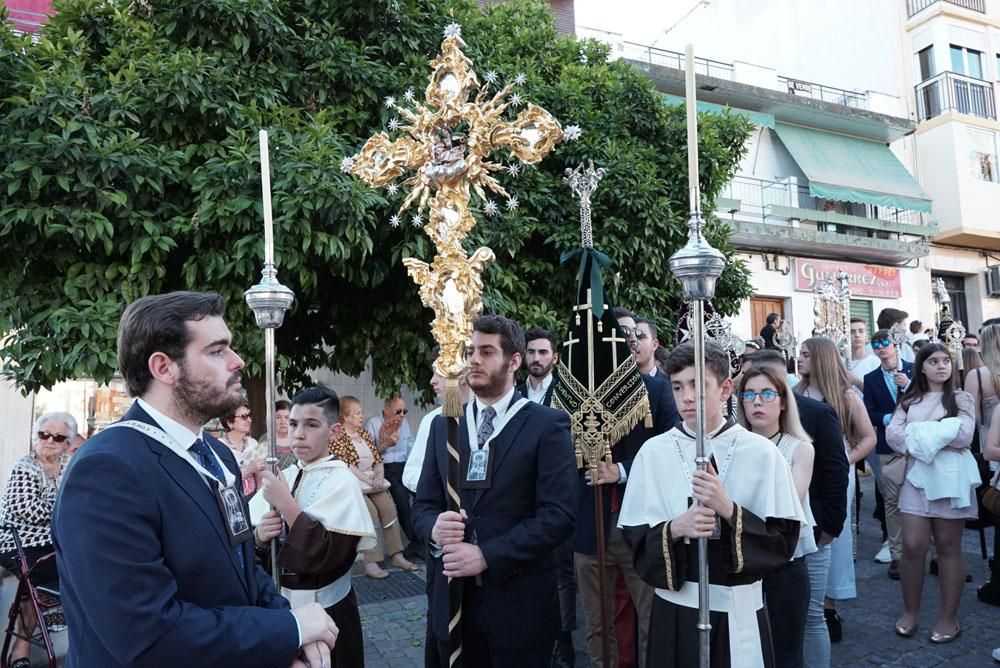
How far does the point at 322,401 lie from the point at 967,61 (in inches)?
863

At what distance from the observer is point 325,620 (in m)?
1.95

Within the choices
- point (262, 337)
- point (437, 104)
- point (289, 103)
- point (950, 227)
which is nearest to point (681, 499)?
point (437, 104)

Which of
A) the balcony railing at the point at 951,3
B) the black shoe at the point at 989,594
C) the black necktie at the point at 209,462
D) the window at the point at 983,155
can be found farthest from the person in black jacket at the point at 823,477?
the balcony railing at the point at 951,3

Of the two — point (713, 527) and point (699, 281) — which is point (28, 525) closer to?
point (713, 527)

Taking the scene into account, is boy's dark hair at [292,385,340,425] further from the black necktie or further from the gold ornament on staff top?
the black necktie

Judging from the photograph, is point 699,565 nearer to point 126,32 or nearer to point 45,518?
point 45,518

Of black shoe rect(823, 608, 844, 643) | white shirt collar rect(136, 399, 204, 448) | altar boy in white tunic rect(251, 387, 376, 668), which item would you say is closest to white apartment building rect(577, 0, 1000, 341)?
black shoe rect(823, 608, 844, 643)

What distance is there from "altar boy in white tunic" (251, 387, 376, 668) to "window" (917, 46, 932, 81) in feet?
69.2

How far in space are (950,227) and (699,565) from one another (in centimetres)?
1953

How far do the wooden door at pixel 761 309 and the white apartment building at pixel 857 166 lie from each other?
0.11 ft

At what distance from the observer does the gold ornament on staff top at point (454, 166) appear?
2926 millimetres

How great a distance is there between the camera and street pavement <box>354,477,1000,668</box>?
4.41 meters

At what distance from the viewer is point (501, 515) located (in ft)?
9.93

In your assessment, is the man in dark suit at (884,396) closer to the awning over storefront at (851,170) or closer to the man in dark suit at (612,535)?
the man in dark suit at (612,535)
